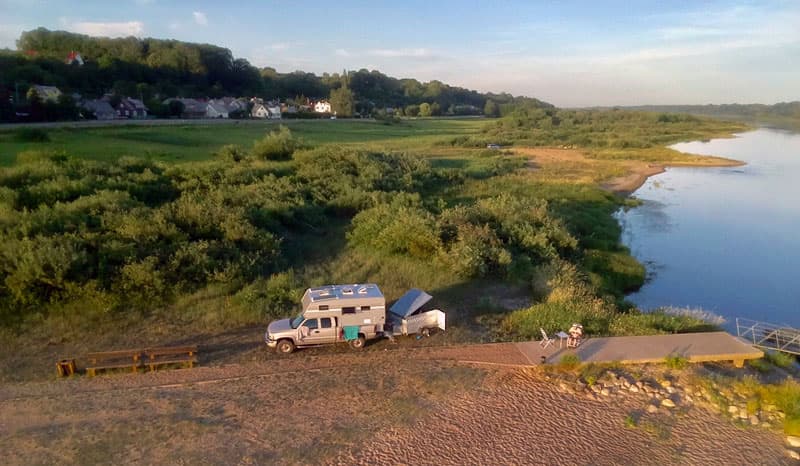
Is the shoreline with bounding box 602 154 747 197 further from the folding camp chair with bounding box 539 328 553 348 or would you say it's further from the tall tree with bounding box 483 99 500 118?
the tall tree with bounding box 483 99 500 118

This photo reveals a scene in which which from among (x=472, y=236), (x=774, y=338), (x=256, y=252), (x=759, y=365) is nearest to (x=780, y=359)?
(x=759, y=365)

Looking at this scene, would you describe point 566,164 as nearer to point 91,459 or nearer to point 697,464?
point 697,464

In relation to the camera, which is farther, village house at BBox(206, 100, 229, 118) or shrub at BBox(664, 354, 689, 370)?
village house at BBox(206, 100, 229, 118)

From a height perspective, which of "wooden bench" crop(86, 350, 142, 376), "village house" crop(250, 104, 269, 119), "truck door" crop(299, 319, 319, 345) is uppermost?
"village house" crop(250, 104, 269, 119)

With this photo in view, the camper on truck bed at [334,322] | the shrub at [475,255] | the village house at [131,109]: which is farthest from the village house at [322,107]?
the camper on truck bed at [334,322]

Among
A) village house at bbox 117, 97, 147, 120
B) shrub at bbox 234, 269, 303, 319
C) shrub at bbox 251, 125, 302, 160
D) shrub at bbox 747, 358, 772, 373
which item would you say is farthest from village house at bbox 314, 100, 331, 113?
shrub at bbox 747, 358, 772, 373

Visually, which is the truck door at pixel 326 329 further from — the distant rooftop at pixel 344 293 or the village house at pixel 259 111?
the village house at pixel 259 111
